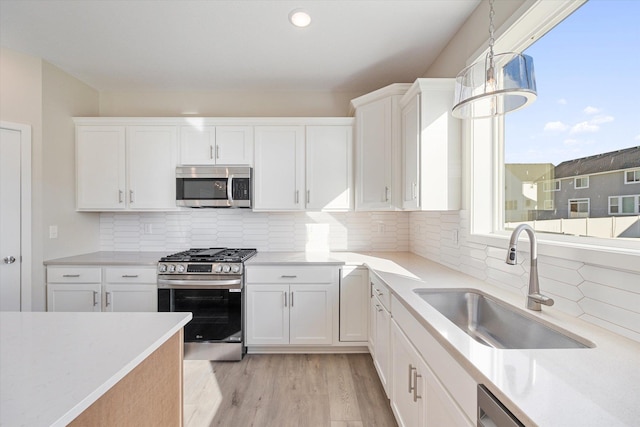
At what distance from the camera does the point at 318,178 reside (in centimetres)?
296

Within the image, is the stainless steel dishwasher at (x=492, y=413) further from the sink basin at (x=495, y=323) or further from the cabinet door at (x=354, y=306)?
the cabinet door at (x=354, y=306)

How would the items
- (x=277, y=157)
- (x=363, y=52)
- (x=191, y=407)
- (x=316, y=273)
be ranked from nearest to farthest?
(x=191, y=407), (x=363, y=52), (x=316, y=273), (x=277, y=157)

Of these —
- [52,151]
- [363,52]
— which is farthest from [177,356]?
[52,151]

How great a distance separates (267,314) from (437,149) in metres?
1.99

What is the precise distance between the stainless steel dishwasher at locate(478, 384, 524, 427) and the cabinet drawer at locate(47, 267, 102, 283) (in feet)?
10.1

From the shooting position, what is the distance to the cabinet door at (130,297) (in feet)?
8.74

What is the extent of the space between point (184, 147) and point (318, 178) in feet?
Result: 4.58

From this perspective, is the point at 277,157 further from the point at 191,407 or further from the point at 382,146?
the point at 191,407

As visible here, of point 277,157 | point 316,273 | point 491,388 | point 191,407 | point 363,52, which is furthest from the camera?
point 277,157

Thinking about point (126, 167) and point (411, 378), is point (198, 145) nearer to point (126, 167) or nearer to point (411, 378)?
point (126, 167)

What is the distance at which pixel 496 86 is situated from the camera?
1.07 metres

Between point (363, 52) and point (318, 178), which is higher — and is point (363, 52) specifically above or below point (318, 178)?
above

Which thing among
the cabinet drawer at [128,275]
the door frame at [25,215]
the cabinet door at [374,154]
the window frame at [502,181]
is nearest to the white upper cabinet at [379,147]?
the cabinet door at [374,154]

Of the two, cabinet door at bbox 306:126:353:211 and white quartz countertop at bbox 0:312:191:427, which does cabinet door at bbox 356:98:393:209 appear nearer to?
cabinet door at bbox 306:126:353:211
